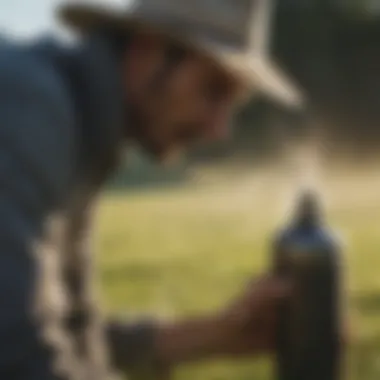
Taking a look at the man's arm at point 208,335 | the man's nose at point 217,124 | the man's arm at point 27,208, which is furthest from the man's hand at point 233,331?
the man's arm at point 27,208

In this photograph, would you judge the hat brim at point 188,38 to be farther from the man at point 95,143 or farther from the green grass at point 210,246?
the green grass at point 210,246

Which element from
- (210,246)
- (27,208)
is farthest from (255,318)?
(210,246)

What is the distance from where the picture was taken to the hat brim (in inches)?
32.4

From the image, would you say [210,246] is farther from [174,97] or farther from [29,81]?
[29,81]

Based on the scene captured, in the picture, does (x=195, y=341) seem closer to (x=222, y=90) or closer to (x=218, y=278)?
(x=222, y=90)

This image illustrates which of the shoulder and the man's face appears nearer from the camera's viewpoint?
the shoulder

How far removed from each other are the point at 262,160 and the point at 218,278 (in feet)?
0.63

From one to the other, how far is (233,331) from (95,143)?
277 mm

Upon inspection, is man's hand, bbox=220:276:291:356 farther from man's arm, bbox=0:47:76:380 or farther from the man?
man's arm, bbox=0:47:76:380

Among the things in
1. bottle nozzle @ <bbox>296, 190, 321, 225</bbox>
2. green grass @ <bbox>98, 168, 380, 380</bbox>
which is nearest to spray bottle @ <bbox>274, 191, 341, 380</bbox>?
bottle nozzle @ <bbox>296, 190, 321, 225</bbox>

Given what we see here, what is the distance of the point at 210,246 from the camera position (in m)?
1.54

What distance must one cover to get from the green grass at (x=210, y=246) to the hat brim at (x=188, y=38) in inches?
22.3

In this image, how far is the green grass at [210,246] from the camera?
1.43m

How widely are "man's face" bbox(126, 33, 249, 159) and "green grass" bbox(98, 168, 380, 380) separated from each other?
53cm
